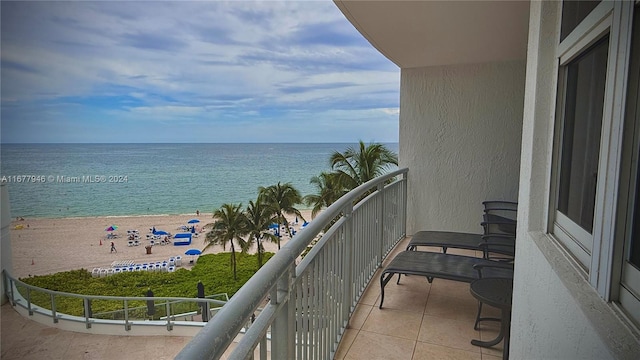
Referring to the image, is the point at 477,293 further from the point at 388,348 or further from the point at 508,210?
the point at 508,210

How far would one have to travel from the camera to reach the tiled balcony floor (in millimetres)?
2467

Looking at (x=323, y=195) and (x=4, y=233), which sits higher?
(x=323, y=195)

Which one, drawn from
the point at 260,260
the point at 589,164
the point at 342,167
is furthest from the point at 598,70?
the point at 260,260

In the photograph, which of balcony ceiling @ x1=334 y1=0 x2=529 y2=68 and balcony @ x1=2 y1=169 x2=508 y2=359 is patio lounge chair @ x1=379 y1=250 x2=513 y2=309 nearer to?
balcony @ x1=2 y1=169 x2=508 y2=359

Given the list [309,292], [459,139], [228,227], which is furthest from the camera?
[228,227]

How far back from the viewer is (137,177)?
169ft

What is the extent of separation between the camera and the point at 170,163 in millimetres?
59562

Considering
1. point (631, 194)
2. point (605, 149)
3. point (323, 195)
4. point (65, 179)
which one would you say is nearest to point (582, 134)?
point (605, 149)

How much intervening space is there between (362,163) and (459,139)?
744cm

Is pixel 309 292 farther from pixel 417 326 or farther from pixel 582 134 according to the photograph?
pixel 417 326

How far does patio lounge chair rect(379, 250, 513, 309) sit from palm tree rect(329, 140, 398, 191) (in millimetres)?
8981

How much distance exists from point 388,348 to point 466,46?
347 centimetres

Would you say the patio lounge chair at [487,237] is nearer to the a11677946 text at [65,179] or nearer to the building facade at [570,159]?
the building facade at [570,159]

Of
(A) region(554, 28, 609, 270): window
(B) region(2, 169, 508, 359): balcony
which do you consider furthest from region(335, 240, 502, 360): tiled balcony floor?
(A) region(554, 28, 609, 270): window
